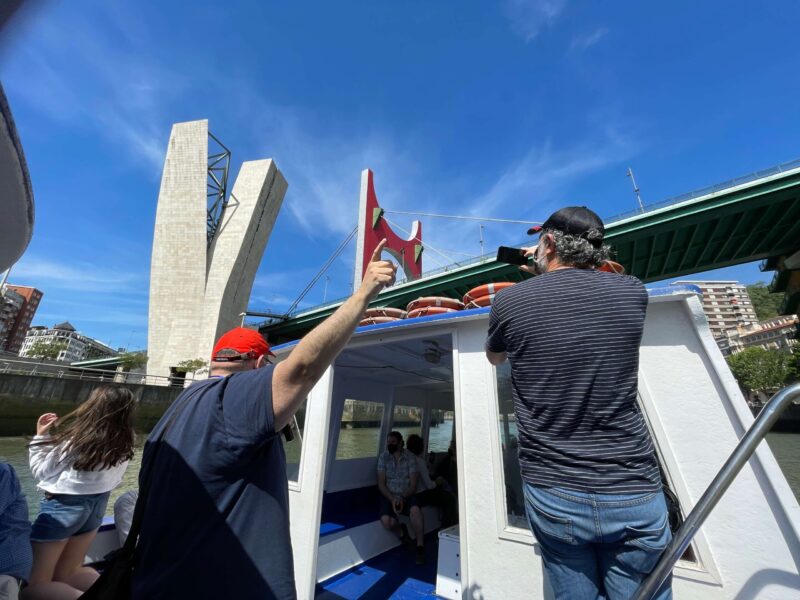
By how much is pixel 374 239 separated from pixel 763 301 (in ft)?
321

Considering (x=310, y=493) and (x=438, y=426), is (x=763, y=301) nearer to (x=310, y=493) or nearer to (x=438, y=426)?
(x=438, y=426)

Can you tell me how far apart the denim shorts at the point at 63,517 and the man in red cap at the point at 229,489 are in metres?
1.79

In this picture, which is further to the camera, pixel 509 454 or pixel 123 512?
pixel 123 512

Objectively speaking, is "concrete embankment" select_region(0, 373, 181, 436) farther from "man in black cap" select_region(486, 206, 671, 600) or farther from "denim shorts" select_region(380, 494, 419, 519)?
"man in black cap" select_region(486, 206, 671, 600)

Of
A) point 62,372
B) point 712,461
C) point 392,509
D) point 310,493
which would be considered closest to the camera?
point 712,461

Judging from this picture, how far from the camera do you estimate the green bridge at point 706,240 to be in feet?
48.0

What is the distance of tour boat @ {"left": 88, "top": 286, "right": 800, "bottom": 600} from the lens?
158 cm

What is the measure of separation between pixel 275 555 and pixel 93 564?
2.81 meters

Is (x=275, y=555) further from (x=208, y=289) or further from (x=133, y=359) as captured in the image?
(x=133, y=359)

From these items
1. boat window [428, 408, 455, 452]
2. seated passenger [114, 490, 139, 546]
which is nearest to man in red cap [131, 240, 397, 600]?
seated passenger [114, 490, 139, 546]

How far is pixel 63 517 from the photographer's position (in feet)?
6.95

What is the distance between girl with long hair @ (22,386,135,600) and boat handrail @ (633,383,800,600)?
2.67 m

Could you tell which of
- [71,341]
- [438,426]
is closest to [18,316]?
[71,341]

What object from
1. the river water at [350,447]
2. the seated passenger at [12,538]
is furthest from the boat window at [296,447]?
the seated passenger at [12,538]
